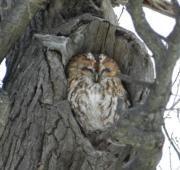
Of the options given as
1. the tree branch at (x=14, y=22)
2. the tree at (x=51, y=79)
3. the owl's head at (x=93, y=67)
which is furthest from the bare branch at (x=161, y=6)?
the tree branch at (x=14, y=22)

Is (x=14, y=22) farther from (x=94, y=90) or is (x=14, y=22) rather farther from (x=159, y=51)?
(x=159, y=51)

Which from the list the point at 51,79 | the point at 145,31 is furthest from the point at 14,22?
the point at 145,31

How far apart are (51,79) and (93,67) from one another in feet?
3.04

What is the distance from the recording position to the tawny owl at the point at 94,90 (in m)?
5.06

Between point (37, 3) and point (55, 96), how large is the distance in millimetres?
637

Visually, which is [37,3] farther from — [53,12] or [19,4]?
[53,12]

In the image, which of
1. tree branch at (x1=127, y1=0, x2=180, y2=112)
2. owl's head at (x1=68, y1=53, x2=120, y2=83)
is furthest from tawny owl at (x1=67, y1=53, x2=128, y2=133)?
tree branch at (x1=127, y1=0, x2=180, y2=112)

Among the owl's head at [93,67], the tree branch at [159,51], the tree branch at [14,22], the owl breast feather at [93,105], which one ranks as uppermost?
A: the tree branch at [159,51]

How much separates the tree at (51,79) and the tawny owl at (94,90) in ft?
0.55

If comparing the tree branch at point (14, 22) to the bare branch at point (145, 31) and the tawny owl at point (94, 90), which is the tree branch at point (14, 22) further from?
the bare branch at point (145, 31)

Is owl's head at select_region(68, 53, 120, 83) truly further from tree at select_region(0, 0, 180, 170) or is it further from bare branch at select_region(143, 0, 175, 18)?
bare branch at select_region(143, 0, 175, 18)

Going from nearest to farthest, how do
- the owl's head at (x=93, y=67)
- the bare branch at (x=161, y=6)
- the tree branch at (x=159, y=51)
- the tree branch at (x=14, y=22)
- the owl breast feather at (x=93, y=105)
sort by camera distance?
1. the tree branch at (x=159, y=51)
2. the tree branch at (x=14, y=22)
3. the owl breast feather at (x=93, y=105)
4. the owl's head at (x=93, y=67)
5. the bare branch at (x=161, y=6)

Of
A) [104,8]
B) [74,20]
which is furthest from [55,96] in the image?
[104,8]

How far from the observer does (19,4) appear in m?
4.45
